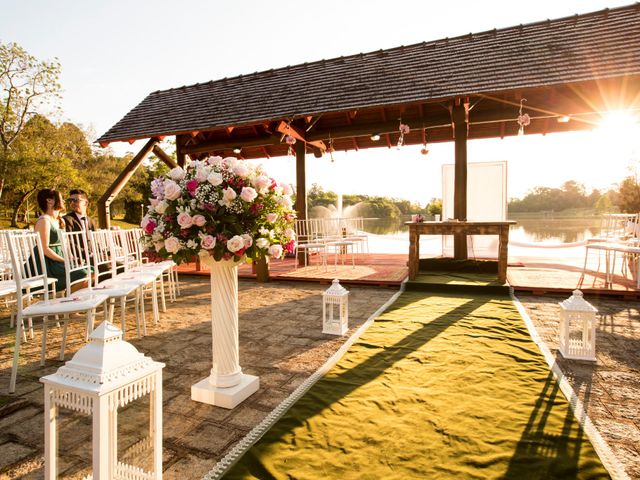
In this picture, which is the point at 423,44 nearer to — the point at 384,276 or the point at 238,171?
the point at 384,276

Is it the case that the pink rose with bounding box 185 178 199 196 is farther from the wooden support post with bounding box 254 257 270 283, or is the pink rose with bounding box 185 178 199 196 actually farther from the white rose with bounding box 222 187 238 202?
the wooden support post with bounding box 254 257 270 283

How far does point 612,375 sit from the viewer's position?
2.82 metres

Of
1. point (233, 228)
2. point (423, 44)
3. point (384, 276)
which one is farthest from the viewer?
point (423, 44)

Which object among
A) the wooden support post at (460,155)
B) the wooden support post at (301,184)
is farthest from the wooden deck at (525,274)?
the wooden support post at (460,155)

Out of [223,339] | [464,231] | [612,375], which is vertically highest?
[464,231]

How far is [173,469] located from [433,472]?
1.25 metres

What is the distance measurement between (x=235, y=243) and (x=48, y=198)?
311cm

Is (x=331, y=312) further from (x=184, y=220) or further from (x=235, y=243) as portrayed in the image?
(x=184, y=220)

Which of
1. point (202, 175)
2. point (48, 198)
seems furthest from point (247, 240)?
point (48, 198)

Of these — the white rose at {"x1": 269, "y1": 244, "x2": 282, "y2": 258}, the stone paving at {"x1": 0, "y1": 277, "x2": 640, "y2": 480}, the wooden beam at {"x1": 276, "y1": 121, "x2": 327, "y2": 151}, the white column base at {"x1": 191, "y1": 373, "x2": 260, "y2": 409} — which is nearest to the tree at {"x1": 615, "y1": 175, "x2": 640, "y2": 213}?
the stone paving at {"x1": 0, "y1": 277, "x2": 640, "y2": 480}

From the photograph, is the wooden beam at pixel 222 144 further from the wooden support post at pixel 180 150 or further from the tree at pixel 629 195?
the tree at pixel 629 195

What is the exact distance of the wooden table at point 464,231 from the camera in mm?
5840

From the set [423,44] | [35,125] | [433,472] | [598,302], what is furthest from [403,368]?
[35,125]

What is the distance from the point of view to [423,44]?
7.96m
